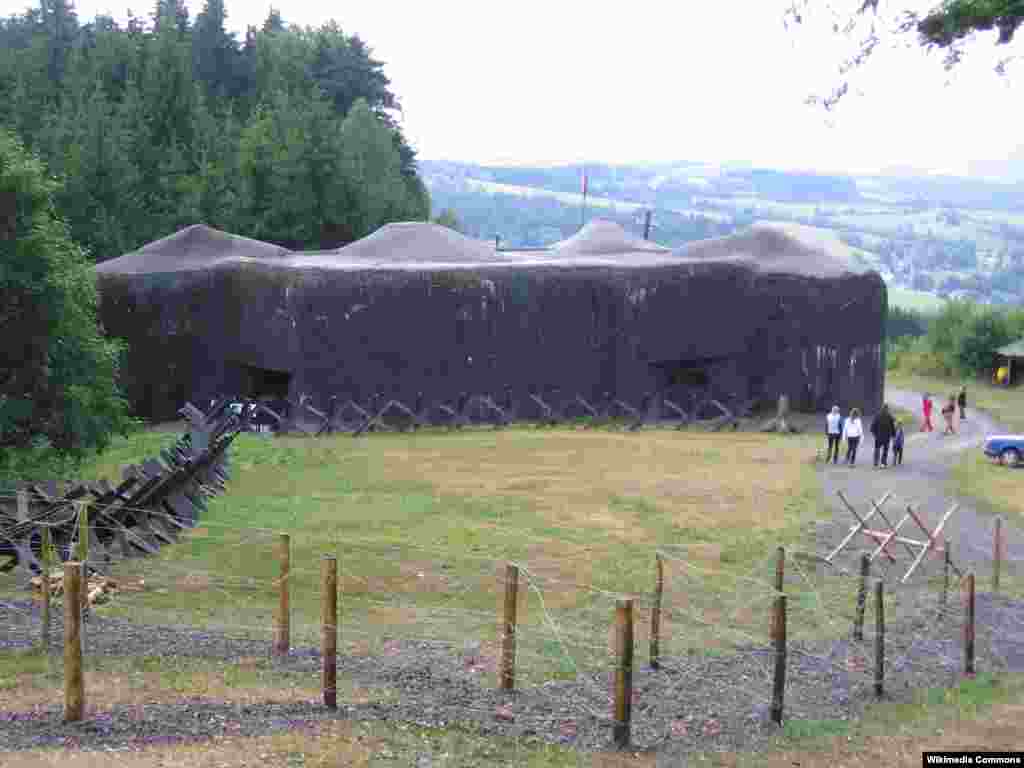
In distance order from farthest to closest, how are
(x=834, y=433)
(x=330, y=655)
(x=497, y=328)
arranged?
1. (x=497, y=328)
2. (x=834, y=433)
3. (x=330, y=655)

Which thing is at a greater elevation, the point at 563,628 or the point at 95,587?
the point at 95,587

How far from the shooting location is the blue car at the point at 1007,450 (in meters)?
24.5

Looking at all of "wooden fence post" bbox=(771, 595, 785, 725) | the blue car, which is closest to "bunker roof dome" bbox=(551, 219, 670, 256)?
the blue car

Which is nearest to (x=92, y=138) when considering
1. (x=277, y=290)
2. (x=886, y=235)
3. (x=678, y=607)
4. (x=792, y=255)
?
(x=277, y=290)

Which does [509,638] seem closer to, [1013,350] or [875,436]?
[875,436]

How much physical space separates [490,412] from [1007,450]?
1100 cm

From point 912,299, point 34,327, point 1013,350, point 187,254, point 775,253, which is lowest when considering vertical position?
point 912,299

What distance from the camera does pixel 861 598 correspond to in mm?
12156

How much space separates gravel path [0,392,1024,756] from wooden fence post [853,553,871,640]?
15cm

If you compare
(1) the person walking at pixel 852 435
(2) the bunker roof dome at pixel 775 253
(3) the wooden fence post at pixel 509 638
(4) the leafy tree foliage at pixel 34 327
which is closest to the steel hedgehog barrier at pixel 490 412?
(2) the bunker roof dome at pixel 775 253

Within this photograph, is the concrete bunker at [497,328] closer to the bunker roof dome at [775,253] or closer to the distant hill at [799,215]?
the bunker roof dome at [775,253]

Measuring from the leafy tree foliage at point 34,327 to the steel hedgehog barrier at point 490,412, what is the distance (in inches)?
274

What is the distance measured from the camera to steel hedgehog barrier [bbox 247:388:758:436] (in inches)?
1128

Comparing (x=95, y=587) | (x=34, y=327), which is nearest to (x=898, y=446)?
(x=34, y=327)
